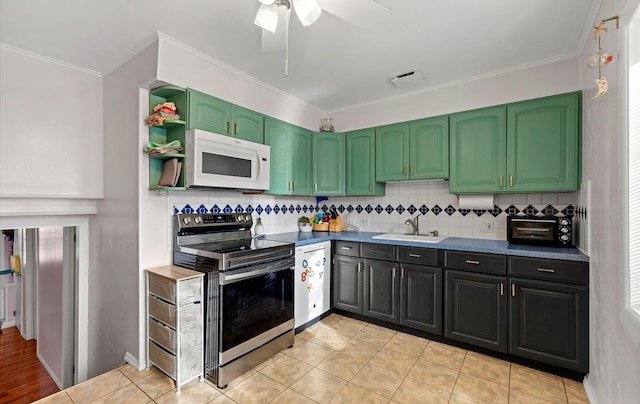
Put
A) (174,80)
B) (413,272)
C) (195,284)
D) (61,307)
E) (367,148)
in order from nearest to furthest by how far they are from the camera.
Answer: (195,284)
(174,80)
(413,272)
(61,307)
(367,148)

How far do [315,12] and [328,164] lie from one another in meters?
2.26

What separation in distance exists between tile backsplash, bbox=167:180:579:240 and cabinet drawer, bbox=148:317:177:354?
0.86 meters

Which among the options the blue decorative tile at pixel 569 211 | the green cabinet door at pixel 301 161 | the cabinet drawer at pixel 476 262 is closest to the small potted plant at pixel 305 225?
the green cabinet door at pixel 301 161

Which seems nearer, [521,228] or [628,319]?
[628,319]

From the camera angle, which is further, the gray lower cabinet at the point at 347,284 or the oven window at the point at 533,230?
the gray lower cabinet at the point at 347,284

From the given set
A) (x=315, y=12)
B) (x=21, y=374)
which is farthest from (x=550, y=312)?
(x=21, y=374)

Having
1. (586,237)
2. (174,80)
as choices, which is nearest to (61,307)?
(174,80)

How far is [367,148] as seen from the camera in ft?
11.2

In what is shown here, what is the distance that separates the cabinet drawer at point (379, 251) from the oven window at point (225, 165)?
137 centimetres

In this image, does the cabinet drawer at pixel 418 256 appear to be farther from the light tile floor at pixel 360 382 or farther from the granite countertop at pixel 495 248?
the light tile floor at pixel 360 382

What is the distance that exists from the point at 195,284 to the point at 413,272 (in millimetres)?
1858

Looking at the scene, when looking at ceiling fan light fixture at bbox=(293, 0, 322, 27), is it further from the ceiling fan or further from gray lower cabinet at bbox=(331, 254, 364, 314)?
gray lower cabinet at bbox=(331, 254, 364, 314)

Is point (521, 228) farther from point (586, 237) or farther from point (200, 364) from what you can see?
point (200, 364)

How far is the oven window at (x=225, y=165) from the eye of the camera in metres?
2.25
